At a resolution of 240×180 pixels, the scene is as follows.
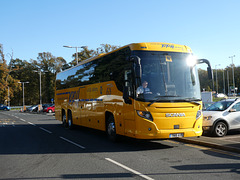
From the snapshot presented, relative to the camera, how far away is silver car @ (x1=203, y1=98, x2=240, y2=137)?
38.6 feet

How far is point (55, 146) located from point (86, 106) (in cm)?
379

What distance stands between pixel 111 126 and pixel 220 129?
4577mm

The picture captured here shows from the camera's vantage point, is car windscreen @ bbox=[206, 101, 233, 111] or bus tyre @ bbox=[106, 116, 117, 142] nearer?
bus tyre @ bbox=[106, 116, 117, 142]

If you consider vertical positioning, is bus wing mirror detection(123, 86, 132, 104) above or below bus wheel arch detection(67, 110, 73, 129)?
above

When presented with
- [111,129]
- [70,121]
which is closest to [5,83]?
[70,121]

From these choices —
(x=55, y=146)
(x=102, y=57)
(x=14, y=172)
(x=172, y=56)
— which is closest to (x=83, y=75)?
(x=102, y=57)

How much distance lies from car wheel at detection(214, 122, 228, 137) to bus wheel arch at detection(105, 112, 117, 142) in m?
4.22

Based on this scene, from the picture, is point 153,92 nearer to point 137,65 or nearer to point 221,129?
point 137,65

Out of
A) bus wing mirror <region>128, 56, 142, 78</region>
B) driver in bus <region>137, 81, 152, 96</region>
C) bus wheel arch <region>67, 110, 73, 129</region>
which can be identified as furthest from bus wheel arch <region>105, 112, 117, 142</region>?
bus wheel arch <region>67, 110, 73, 129</region>

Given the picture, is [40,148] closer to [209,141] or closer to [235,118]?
[209,141]

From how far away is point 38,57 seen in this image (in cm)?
8925

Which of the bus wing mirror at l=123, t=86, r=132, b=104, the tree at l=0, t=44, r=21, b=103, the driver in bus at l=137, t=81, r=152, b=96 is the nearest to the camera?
the driver in bus at l=137, t=81, r=152, b=96

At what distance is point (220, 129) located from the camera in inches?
467

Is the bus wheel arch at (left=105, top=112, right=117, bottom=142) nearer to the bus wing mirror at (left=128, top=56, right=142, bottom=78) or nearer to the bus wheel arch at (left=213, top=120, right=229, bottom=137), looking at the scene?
the bus wing mirror at (left=128, top=56, right=142, bottom=78)
